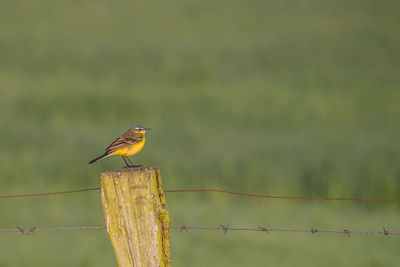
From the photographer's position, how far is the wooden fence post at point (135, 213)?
4.05 meters

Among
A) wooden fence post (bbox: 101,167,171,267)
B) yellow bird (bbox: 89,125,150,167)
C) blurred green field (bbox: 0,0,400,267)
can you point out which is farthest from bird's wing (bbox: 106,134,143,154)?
blurred green field (bbox: 0,0,400,267)

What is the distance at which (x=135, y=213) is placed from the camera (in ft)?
13.4

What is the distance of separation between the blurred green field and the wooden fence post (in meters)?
4.45

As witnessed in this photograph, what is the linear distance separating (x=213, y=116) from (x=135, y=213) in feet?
39.3

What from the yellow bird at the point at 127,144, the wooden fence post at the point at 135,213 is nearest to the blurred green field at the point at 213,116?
the yellow bird at the point at 127,144

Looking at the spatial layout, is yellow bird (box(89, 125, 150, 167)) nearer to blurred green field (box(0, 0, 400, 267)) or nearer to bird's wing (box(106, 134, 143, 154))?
bird's wing (box(106, 134, 143, 154))

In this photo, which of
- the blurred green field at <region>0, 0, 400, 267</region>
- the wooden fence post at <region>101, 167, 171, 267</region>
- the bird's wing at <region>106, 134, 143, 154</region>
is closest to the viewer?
the wooden fence post at <region>101, 167, 171, 267</region>

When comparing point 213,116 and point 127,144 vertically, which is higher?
point 127,144

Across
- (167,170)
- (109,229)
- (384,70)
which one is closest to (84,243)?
(167,170)

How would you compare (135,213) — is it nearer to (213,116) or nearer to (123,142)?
(123,142)

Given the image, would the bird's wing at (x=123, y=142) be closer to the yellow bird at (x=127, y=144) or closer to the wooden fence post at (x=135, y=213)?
the yellow bird at (x=127, y=144)

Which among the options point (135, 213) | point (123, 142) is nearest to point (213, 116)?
point (123, 142)

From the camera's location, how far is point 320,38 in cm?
2272

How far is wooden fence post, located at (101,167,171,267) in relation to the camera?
4.05 meters
